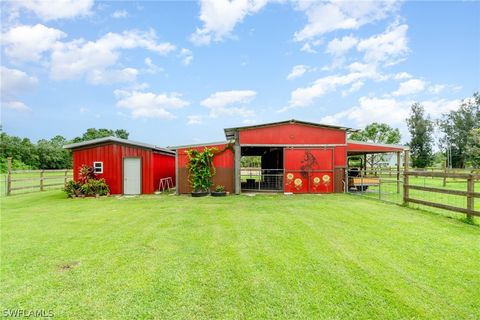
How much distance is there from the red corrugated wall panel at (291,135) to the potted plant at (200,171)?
1.99 meters

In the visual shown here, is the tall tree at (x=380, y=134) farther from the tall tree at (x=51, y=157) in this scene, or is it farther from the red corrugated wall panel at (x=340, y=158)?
the tall tree at (x=51, y=157)

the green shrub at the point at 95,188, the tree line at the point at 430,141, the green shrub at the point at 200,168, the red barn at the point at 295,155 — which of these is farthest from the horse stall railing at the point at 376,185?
the tree line at the point at 430,141

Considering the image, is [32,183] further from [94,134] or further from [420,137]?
[420,137]

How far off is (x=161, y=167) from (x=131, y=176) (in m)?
2.30

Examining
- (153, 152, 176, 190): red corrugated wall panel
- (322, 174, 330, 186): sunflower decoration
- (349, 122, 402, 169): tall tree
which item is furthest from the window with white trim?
(349, 122, 402, 169): tall tree

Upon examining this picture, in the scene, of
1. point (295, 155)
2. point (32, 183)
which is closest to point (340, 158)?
point (295, 155)

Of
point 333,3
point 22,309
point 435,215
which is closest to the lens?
point 22,309

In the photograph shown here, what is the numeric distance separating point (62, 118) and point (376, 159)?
33.8 metres

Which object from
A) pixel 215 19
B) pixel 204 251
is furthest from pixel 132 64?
pixel 204 251

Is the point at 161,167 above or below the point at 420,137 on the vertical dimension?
below

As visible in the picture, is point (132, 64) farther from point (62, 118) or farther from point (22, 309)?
point (22, 309)

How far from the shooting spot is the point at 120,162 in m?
13.2

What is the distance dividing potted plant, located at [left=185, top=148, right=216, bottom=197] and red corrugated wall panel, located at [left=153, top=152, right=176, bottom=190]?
260 centimetres

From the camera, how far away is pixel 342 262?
3859 millimetres
